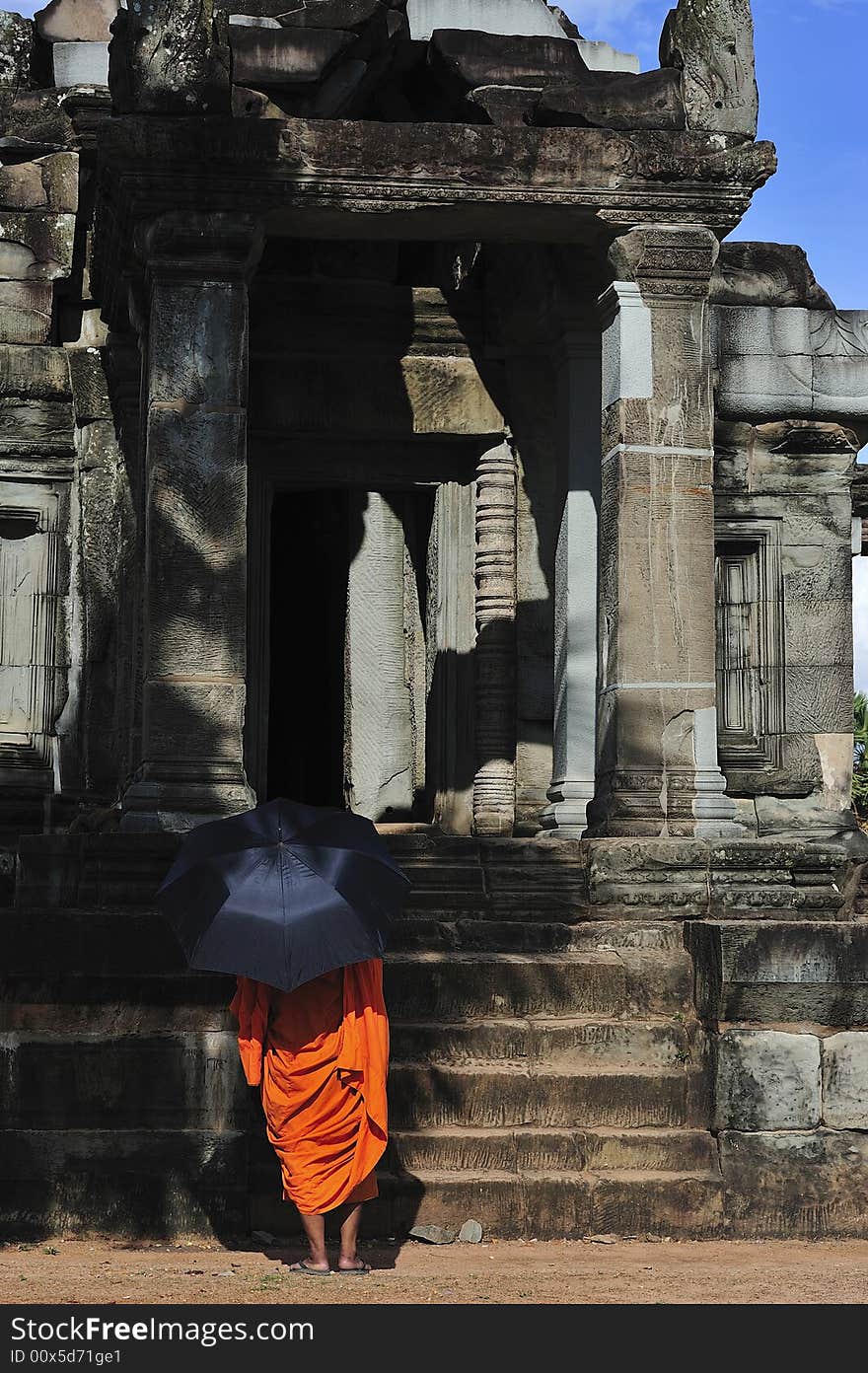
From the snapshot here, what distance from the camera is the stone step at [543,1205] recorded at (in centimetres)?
788

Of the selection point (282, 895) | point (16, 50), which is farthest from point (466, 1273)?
point (16, 50)

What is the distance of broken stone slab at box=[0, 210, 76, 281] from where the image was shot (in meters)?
12.8

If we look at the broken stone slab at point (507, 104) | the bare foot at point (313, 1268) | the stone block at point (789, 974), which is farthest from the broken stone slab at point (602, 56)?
the bare foot at point (313, 1268)

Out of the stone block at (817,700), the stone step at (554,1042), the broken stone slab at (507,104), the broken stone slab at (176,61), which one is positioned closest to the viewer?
the stone step at (554,1042)

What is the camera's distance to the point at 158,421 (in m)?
9.95

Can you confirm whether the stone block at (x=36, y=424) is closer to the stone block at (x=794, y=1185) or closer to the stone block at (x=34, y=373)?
the stone block at (x=34, y=373)

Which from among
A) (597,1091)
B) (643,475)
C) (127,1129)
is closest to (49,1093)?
(127,1129)

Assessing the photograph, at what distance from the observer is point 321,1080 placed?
700 cm

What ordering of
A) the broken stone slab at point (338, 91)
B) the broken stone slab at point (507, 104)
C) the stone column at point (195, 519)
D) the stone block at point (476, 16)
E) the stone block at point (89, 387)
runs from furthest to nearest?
the stone block at point (476, 16), the stone block at point (89, 387), the broken stone slab at point (338, 91), the broken stone slab at point (507, 104), the stone column at point (195, 519)

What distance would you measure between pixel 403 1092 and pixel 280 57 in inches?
217

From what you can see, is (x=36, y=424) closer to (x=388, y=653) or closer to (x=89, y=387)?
(x=89, y=387)

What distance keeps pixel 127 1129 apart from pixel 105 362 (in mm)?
5891

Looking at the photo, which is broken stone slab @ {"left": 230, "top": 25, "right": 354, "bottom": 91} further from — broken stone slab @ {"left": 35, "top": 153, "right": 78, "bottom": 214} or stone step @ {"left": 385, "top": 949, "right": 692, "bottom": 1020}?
stone step @ {"left": 385, "top": 949, "right": 692, "bottom": 1020}
